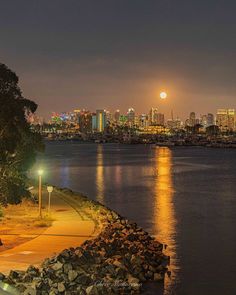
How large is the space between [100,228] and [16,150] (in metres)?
5.09

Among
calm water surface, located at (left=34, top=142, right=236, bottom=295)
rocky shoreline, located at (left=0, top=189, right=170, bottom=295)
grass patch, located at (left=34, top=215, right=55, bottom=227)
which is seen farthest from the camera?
grass patch, located at (left=34, top=215, right=55, bottom=227)

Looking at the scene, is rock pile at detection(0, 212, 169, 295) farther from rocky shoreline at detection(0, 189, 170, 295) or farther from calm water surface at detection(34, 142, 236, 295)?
calm water surface at detection(34, 142, 236, 295)

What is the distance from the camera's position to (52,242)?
1977 centimetres

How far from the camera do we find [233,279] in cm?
1950

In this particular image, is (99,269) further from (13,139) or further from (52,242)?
(13,139)

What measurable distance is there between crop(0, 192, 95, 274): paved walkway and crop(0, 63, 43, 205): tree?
214 cm

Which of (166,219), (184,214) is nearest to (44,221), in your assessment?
(166,219)

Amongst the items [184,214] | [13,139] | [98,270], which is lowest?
[184,214]

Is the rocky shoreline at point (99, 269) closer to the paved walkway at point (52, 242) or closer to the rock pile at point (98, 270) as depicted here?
the rock pile at point (98, 270)

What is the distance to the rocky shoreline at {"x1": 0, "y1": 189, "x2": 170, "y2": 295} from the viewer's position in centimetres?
1443

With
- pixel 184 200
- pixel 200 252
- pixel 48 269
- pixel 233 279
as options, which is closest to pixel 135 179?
pixel 184 200

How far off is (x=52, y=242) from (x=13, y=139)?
4129 mm

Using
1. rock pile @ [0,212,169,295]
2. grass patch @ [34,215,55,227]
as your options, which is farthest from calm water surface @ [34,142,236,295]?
grass patch @ [34,215,55,227]

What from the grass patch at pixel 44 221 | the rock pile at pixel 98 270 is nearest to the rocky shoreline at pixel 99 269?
the rock pile at pixel 98 270
